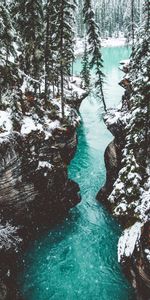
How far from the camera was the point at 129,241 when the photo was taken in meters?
17.2

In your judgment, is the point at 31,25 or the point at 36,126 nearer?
the point at 36,126

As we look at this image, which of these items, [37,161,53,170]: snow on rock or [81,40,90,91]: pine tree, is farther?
[81,40,90,91]: pine tree

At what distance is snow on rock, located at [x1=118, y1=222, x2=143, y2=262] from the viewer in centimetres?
1680

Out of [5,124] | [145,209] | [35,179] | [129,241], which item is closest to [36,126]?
[5,124]

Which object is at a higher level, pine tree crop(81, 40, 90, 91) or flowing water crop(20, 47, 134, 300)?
pine tree crop(81, 40, 90, 91)

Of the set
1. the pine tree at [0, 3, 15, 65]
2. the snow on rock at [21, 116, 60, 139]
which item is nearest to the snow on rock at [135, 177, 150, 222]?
the snow on rock at [21, 116, 60, 139]

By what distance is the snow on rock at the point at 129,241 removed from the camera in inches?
661

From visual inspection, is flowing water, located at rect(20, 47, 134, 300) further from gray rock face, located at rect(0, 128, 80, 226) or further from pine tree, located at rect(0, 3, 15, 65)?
pine tree, located at rect(0, 3, 15, 65)

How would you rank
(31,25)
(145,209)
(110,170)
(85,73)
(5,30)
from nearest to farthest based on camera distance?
(145,209)
(5,30)
(31,25)
(110,170)
(85,73)

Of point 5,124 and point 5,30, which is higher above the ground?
point 5,30

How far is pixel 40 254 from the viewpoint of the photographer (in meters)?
23.4

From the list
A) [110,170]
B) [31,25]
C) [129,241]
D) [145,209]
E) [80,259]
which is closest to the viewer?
[145,209]

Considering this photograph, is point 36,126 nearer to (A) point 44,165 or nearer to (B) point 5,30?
(A) point 44,165

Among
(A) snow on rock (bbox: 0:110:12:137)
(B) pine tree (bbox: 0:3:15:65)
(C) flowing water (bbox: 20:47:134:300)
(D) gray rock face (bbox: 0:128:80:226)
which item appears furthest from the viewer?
(B) pine tree (bbox: 0:3:15:65)
